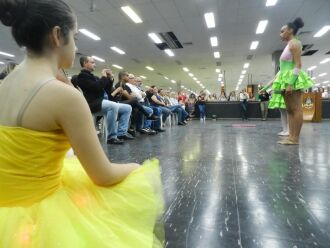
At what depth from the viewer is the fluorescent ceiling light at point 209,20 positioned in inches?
276

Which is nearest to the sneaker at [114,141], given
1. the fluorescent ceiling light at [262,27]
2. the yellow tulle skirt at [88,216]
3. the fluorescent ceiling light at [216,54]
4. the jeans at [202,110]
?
the yellow tulle skirt at [88,216]

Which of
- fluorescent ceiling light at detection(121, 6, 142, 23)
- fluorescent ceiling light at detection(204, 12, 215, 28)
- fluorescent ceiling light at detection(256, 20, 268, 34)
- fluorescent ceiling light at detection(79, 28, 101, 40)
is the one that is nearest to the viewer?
fluorescent ceiling light at detection(121, 6, 142, 23)

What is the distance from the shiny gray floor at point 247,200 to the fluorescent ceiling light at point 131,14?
5.28 meters

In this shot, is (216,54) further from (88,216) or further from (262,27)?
(88,216)

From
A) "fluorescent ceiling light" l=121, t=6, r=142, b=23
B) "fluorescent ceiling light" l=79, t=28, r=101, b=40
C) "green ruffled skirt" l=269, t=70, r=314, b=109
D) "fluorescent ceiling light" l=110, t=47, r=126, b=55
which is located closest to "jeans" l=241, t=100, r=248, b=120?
"fluorescent ceiling light" l=110, t=47, r=126, b=55

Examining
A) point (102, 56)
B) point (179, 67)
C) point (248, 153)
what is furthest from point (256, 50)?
point (248, 153)

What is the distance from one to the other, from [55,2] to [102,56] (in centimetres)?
1134

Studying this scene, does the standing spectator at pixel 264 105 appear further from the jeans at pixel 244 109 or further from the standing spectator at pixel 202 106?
the standing spectator at pixel 202 106

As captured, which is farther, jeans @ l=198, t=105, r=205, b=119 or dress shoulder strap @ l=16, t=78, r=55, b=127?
jeans @ l=198, t=105, r=205, b=119

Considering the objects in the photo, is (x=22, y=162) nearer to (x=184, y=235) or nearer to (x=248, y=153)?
(x=184, y=235)

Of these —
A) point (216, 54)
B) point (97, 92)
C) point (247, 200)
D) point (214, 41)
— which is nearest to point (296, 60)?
point (247, 200)

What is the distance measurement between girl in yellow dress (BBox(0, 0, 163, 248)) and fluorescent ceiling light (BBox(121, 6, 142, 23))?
6.48m

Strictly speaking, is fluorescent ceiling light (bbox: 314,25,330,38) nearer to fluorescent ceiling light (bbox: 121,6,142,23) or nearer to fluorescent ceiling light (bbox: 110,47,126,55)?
fluorescent ceiling light (bbox: 121,6,142,23)

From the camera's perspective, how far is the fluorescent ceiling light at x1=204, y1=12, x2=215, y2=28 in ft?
23.0
